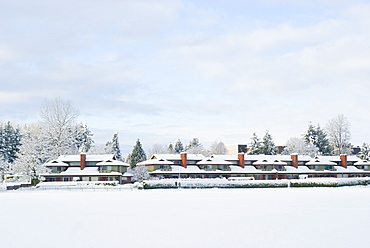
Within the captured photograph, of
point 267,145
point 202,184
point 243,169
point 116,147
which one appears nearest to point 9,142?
point 116,147

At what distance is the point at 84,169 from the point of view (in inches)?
2504

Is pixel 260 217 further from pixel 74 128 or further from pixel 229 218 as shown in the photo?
pixel 74 128

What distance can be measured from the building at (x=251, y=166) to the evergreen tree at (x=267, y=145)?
1042 cm

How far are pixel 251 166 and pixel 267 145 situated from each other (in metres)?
15.4

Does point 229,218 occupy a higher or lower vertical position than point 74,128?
lower

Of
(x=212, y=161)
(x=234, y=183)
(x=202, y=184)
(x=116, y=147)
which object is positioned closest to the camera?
(x=202, y=184)

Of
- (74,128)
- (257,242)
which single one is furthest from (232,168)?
(257,242)

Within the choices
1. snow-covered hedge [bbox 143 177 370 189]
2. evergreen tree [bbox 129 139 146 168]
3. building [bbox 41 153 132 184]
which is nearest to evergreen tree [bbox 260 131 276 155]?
evergreen tree [bbox 129 139 146 168]

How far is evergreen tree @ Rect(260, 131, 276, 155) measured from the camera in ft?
281

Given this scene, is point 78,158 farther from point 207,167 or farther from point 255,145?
point 255,145

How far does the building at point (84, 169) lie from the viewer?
61.7m

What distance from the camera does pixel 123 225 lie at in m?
19.3

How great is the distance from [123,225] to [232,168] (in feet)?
171

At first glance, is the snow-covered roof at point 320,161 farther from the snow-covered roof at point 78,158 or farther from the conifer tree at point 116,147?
the conifer tree at point 116,147
